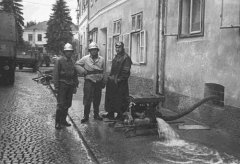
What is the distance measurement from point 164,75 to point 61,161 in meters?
6.06

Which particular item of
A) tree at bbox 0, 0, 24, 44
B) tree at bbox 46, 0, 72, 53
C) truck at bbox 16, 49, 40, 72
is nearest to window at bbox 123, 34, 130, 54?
truck at bbox 16, 49, 40, 72

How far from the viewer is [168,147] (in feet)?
21.1

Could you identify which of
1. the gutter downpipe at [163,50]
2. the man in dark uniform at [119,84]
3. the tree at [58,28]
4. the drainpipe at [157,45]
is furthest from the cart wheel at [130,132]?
the tree at [58,28]

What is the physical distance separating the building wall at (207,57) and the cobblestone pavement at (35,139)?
119 inches

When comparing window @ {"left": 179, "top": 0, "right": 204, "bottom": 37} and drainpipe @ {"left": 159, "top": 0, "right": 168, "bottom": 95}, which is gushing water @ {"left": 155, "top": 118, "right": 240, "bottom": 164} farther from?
drainpipe @ {"left": 159, "top": 0, "right": 168, "bottom": 95}

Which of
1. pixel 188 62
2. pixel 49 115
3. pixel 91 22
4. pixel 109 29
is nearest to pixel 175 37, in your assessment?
pixel 188 62

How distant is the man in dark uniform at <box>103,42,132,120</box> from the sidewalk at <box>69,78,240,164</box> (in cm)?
83

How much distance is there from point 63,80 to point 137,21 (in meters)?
6.56

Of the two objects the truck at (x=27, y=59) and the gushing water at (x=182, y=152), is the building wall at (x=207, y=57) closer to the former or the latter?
the gushing water at (x=182, y=152)

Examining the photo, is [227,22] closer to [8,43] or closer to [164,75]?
[164,75]

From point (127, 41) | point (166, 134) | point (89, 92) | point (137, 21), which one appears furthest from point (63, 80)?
point (127, 41)

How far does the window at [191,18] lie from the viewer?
9125 mm

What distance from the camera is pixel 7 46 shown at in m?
16.8

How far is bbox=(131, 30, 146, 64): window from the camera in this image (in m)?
13.1
